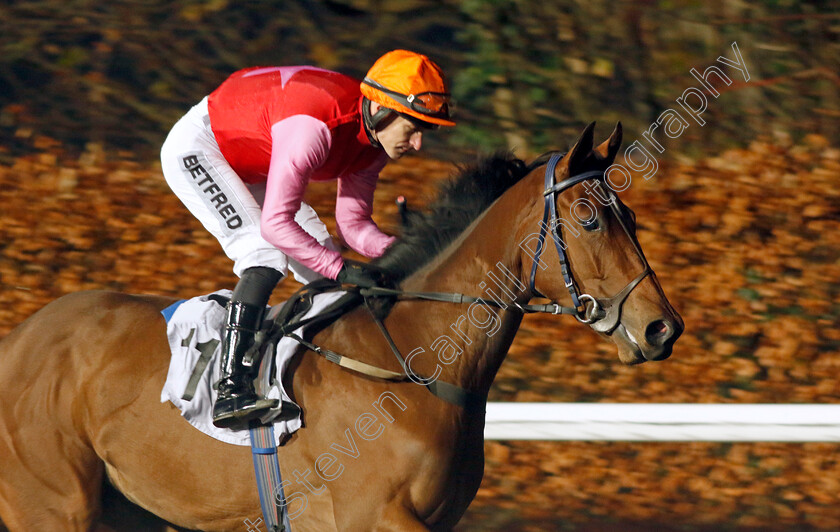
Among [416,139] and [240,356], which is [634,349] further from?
[240,356]

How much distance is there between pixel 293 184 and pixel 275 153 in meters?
0.12

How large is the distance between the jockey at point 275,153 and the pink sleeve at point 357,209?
130 millimetres

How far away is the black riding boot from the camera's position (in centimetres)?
281

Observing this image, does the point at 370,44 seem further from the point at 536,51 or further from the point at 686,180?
the point at 686,180

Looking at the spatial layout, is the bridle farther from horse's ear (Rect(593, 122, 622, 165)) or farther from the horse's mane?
the horse's mane

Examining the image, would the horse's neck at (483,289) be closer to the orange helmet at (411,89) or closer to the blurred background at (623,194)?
the orange helmet at (411,89)

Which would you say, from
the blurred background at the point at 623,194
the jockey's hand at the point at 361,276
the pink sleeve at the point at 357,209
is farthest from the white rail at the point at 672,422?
the jockey's hand at the point at 361,276

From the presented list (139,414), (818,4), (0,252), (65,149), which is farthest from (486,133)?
(139,414)

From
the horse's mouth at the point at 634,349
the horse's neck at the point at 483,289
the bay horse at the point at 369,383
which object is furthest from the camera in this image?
the horse's neck at the point at 483,289

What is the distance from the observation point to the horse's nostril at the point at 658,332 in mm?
2514

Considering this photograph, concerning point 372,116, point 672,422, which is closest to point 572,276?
point 372,116

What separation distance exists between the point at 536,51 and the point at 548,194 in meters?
3.27

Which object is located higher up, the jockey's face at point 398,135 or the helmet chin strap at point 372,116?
the helmet chin strap at point 372,116

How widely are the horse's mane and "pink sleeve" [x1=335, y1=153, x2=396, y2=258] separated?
405 millimetres
